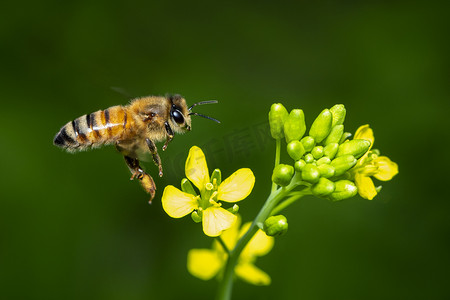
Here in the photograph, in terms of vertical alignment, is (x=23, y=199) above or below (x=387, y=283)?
above

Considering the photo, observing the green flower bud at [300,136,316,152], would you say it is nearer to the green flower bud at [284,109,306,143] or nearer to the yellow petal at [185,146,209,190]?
the green flower bud at [284,109,306,143]

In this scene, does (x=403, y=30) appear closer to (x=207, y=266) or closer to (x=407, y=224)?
(x=407, y=224)

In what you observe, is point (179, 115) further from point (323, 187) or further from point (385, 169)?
point (385, 169)

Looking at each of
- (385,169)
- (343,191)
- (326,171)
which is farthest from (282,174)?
(385,169)

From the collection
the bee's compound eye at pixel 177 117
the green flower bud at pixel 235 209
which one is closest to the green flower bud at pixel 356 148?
the green flower bud at pixel 235 209

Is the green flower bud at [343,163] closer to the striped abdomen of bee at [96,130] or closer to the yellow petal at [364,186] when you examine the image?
the yellow petal at [364,186]

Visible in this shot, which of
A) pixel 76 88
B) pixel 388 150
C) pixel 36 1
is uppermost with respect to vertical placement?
pixel 36 1

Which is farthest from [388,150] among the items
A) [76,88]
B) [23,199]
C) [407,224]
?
[23,199]
